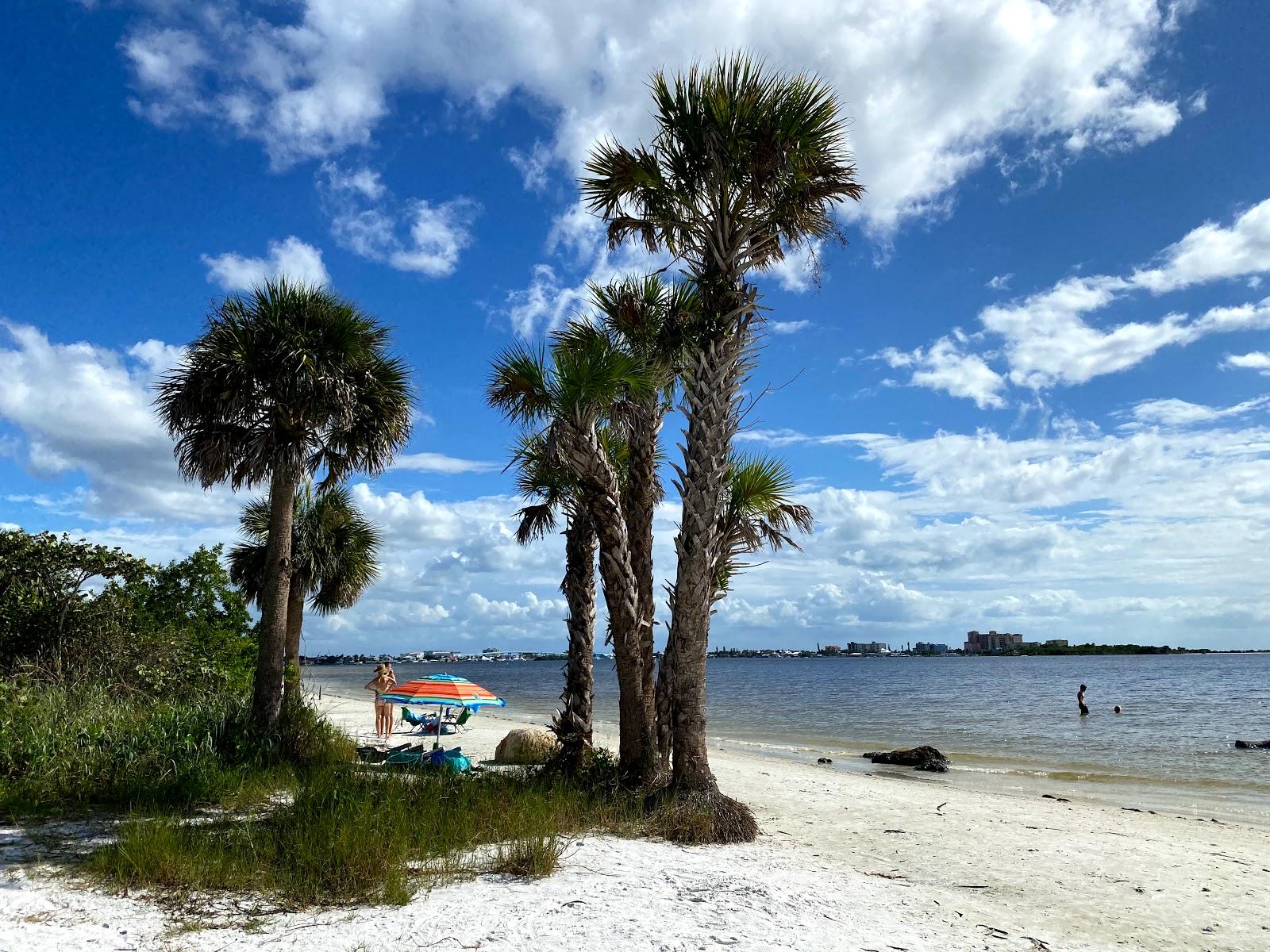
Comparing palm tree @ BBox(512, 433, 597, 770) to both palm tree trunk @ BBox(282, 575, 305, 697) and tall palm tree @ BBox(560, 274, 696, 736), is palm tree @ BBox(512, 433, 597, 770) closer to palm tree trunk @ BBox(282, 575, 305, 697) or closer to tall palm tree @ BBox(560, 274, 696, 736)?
tall palm tree @ BBox(560, 274, 696, 736)

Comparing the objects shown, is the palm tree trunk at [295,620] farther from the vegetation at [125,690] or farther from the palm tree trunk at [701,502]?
the palm tree trunk at [701,502]

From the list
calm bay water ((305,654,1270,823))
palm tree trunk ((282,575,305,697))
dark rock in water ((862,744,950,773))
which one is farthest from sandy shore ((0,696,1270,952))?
palm tree trunk ((282,575,305,697))

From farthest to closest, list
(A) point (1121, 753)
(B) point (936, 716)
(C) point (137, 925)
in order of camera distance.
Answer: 1. (B) point (936, 716)
2. (A) point (1121, 753)
3. (C) point (137, 925)

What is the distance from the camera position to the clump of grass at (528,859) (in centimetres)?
665

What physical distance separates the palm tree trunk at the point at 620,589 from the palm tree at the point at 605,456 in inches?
0.4

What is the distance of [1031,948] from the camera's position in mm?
5867

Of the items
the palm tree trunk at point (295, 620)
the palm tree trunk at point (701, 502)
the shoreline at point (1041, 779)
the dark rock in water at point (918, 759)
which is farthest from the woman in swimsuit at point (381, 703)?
the dark rock in water at point (918, 759)

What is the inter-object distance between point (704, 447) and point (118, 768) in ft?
25.5

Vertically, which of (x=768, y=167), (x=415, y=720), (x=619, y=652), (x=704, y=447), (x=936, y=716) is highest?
(x=768, y=167)

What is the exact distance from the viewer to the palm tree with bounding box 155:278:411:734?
11906 mm

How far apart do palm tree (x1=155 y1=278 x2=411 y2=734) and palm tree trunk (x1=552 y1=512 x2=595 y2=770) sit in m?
3.96

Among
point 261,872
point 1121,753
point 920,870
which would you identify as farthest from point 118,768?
point 1121,753

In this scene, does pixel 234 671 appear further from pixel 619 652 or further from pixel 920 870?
pixel 920 870

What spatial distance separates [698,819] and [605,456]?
442 centimetres
